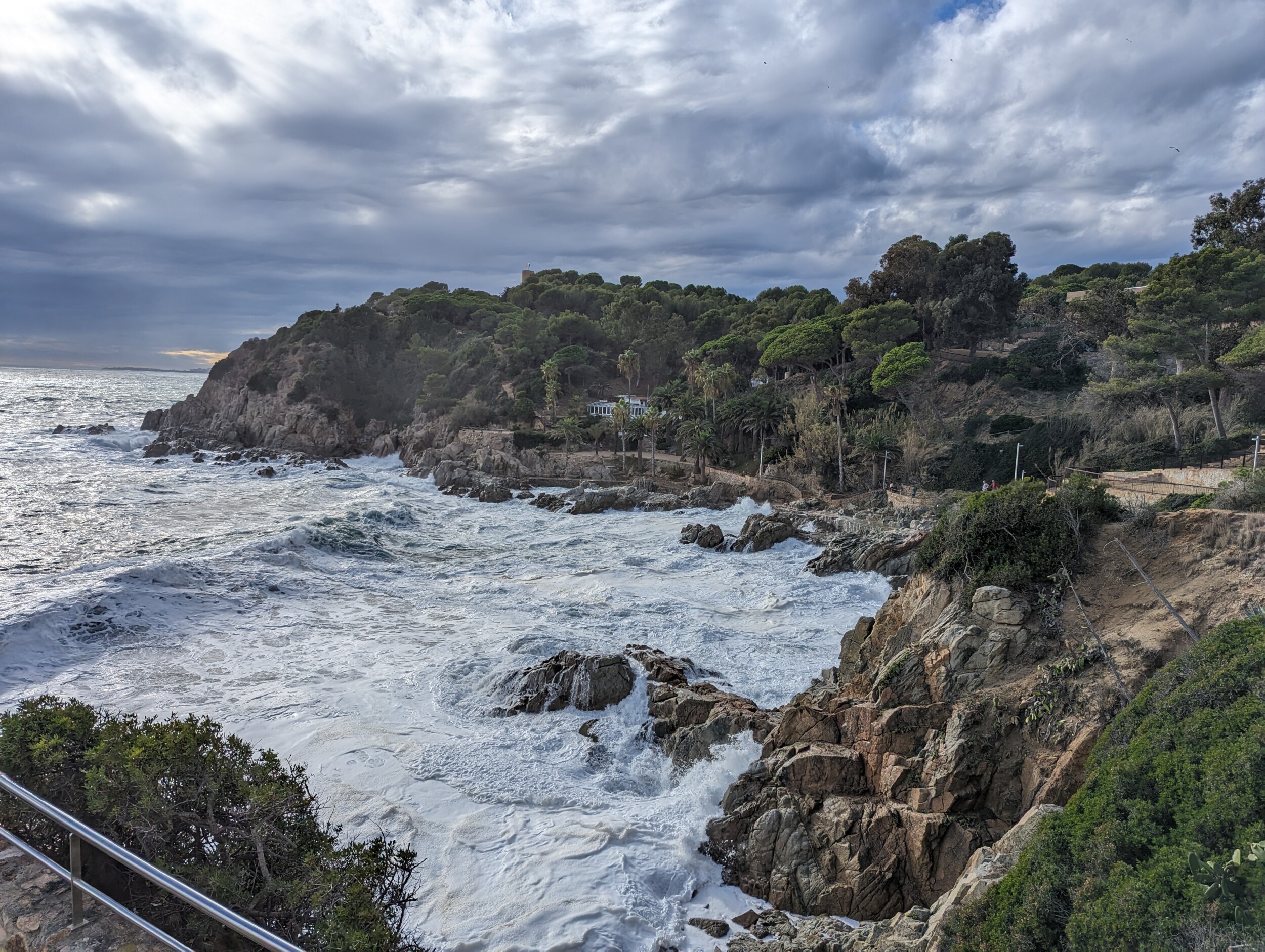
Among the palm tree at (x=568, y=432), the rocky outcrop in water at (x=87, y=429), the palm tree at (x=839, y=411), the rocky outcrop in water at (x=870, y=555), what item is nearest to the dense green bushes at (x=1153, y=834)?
the rocky outcrop in water at (x=870, y=555)

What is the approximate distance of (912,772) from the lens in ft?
28.6

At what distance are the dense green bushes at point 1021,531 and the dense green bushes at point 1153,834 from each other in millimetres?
3581

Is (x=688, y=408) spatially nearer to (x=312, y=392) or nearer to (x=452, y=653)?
(x=452, y=653)

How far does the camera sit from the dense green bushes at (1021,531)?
10.6 m

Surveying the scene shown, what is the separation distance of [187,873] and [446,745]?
25.6 feet

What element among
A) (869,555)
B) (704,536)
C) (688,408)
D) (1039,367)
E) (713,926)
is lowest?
(713,926)

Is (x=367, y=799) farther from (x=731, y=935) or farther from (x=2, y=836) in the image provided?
(x=2, y=836)

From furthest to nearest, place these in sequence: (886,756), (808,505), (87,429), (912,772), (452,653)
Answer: (87,429), (808,505), (452,653), (886,756), (912,772)

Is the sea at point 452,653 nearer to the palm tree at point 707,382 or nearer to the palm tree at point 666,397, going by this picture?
the palm tree at point 707,382

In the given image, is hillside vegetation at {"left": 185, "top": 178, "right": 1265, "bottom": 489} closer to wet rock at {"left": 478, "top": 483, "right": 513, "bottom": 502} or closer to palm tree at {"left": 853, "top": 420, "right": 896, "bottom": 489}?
palm tree at {"left": 853, "top": 420, "right": 896, "bottom": 489}

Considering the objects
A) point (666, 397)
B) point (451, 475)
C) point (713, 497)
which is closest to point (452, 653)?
point (713, 497)

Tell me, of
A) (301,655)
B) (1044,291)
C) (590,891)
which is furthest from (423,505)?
(1044,291)

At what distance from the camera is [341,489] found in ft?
143

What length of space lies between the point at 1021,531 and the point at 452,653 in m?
12.6
